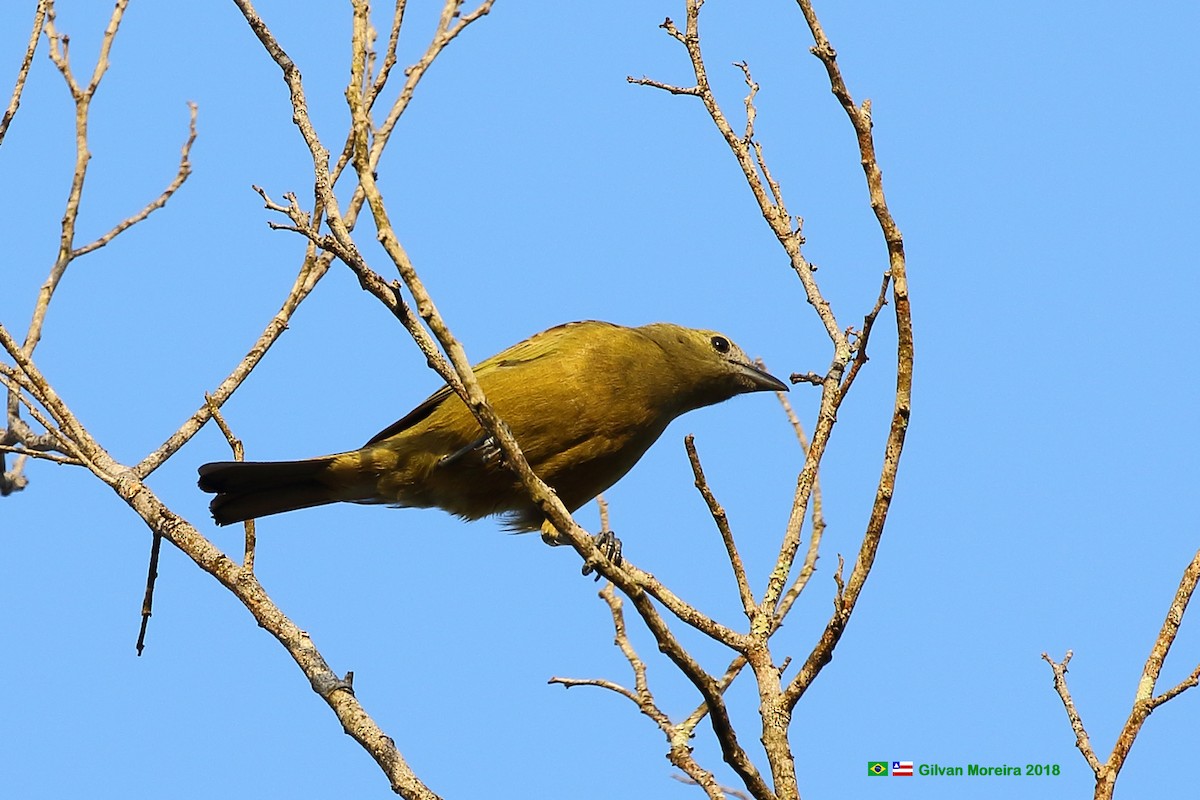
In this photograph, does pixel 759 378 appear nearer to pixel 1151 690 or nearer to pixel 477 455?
pixel 477 455

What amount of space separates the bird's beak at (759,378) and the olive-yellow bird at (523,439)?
238 millimetres

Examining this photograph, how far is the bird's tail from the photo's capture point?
605 centimetres

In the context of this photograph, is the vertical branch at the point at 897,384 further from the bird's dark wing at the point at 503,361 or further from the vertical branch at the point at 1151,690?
the bird's dark wing at the point at 503,361

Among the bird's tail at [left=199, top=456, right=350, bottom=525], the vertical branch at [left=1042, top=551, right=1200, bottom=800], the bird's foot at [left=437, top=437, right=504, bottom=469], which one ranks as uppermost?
the bird's tail at [left=199, top=456, right=350, bottom=525]

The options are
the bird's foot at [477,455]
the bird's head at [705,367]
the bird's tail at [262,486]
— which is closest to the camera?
the bird's foot at [477,455]

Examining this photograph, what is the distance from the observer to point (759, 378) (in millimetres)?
6723

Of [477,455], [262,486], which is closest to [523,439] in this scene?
[477,455]

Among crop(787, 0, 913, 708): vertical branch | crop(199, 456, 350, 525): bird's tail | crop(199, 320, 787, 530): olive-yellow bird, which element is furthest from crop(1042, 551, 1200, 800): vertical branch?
crop(199, 456, 350, 525): bird's tail

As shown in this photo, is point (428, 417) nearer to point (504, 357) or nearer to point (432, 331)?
point (504, 357)

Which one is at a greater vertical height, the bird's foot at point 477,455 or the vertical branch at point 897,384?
the bird's foot at point 477,455

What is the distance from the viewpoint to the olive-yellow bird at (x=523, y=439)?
585cm

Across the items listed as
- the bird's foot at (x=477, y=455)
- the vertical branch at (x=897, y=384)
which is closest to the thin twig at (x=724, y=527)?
the vertical branch at (x=897, y=384)

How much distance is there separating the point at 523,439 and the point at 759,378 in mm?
1528

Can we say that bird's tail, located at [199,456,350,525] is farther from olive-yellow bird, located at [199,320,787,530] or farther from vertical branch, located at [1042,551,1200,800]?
vertical branch, located at [1042,551,1200,800]
